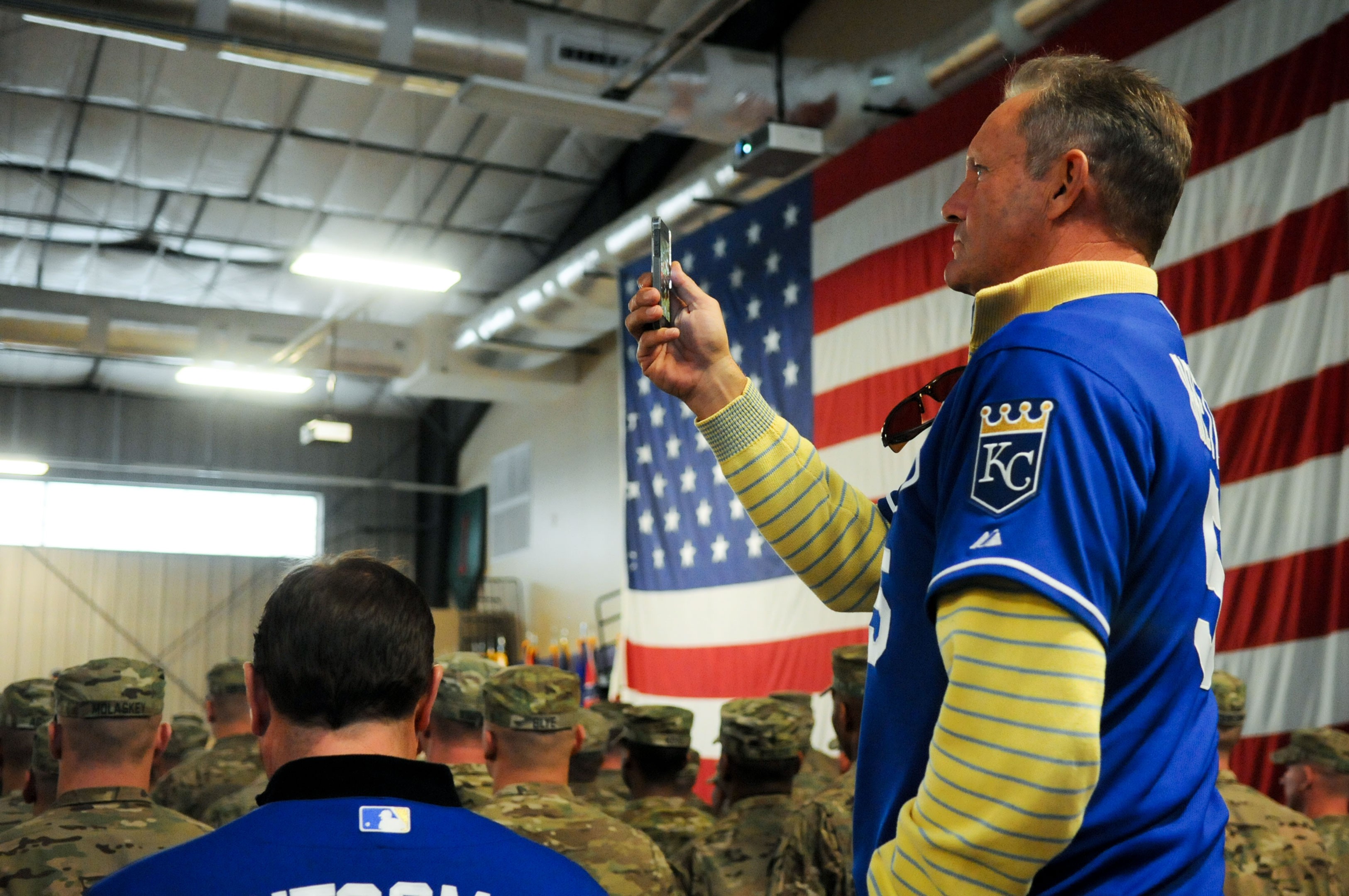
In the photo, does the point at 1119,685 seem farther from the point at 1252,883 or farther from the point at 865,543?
the point at 1252,883

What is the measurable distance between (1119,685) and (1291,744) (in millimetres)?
4159

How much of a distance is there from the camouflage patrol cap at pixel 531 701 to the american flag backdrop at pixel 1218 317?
1.55 m

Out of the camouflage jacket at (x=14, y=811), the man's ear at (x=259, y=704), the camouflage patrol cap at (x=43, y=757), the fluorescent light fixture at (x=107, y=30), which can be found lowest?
the camouflage jacket at (x=14, y=811)

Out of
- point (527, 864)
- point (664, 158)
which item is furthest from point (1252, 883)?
point (664, 158)

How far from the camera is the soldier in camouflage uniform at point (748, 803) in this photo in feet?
11.2

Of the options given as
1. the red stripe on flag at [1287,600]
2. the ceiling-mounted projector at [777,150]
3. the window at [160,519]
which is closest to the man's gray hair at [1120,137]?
the red stripe on flag at [1287,600]

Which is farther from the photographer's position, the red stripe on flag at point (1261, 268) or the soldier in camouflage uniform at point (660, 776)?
the red stripe on flag at point (1261, 268)

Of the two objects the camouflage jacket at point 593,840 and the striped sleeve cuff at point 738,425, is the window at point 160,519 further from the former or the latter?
the striped sleeve cuff at point 738,425

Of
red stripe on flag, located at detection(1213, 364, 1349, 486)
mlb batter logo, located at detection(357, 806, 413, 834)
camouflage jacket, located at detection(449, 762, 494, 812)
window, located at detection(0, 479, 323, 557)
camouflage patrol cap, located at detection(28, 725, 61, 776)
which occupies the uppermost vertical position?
window, located at detection(0, 479, 323, 557)

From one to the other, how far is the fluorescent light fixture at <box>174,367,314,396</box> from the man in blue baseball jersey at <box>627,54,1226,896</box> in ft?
40.3

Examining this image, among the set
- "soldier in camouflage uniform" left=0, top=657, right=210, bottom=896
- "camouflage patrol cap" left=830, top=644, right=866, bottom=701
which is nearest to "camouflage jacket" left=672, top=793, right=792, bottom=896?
"camouflage patrol cap" left=830, top=644, right=866, bottom=701

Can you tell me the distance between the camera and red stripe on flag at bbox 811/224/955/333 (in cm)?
Result: 779

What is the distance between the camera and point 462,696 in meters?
3.92

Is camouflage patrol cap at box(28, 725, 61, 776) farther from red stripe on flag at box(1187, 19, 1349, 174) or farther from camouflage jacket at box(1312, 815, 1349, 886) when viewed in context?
red stripe on flag at box(1187, 19, 1349, 174)
